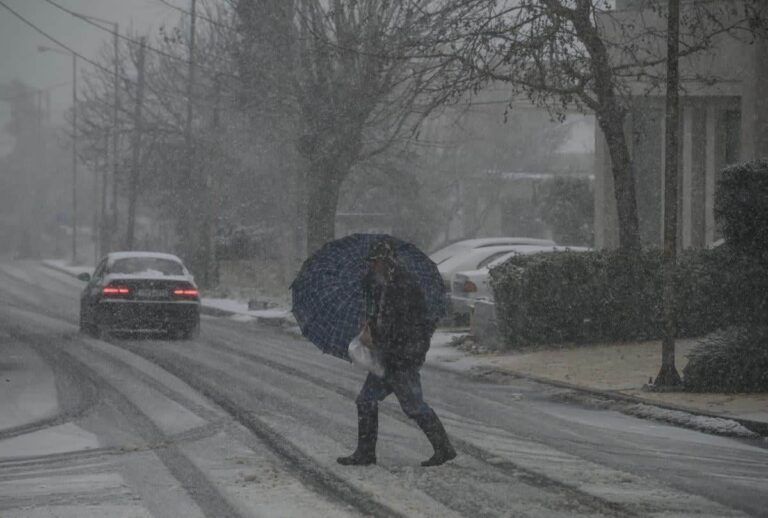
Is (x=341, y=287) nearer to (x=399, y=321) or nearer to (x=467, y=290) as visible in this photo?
(x=399, y=321)

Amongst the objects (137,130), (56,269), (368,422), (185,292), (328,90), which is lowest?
(368,422)

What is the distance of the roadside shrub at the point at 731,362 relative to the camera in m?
14.2

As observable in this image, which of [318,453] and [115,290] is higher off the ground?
[115,290]

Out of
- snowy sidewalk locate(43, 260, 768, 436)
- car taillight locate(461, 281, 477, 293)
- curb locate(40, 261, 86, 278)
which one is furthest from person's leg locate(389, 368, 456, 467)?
curb locate(40, 261, 86, 278)

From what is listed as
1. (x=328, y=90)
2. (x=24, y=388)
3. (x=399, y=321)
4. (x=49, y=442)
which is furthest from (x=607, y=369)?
(x=328, y=90)

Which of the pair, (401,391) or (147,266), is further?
(147,266)

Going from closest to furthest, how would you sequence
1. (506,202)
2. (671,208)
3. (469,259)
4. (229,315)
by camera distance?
(671,208) < (469,259) < (229,315) < (506,202)

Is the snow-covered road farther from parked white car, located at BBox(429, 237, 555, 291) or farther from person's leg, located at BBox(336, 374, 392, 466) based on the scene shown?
parked white car, located at BBox(429, 237, 555, 291)

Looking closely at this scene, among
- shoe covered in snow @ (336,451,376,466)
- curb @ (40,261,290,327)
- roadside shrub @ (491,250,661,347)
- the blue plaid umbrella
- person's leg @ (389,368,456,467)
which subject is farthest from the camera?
curb @ (40,261,290,327)

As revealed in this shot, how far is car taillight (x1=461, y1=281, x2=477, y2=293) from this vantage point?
23.3m

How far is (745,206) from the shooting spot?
14922 mm

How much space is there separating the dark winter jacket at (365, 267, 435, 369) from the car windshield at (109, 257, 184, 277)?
44.4 feet

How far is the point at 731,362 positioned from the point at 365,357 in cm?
607

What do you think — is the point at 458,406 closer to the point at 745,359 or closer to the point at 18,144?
the point at 745,359
